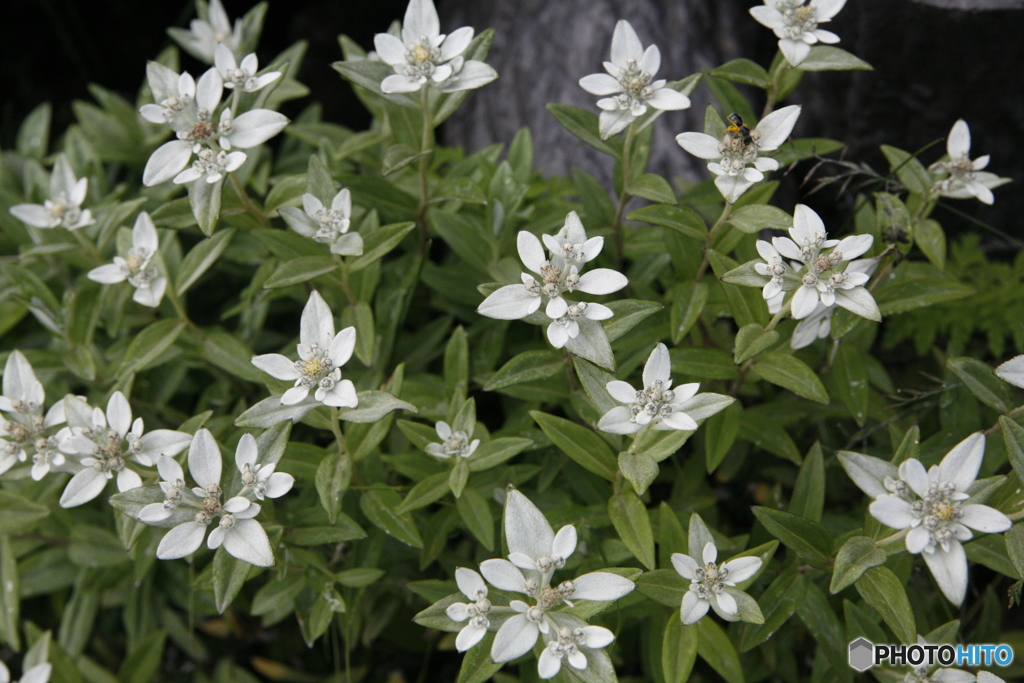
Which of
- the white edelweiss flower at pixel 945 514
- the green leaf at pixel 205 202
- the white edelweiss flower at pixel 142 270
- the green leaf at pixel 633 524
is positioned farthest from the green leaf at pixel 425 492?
the white edelweiss flower at pixel 945 514

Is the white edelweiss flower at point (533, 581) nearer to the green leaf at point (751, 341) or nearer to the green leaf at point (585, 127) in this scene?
the green leaf at point (751, 341)

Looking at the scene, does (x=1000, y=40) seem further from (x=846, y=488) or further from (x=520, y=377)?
(x=520, y=377)

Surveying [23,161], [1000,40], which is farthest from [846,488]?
[23,161]

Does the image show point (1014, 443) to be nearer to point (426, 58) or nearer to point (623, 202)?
point (623, 202)

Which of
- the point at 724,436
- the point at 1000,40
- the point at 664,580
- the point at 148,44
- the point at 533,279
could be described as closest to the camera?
the point at 533,279

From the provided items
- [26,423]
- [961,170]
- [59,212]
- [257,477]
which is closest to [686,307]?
[961,170]

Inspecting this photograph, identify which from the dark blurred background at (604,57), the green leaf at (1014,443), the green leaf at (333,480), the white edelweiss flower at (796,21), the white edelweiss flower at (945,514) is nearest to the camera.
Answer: the white edelweiss flower at (945,514)
